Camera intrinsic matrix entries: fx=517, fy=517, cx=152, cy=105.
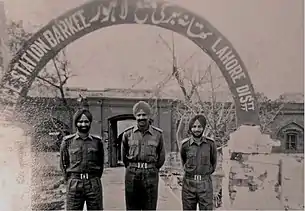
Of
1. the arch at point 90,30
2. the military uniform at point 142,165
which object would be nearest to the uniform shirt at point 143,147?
the military uniform at point 142,165

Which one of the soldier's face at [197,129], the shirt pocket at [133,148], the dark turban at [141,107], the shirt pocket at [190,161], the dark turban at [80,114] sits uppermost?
the dark turban at [141,107]

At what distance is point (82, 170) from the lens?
1.47 meters

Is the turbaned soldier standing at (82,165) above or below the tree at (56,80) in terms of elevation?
below

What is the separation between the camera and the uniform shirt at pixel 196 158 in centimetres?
149

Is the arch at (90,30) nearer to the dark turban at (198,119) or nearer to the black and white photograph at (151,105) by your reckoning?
the black and white photograph at (151,105)

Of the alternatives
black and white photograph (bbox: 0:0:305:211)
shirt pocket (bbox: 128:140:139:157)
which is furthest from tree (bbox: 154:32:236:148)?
shirt pocket (bbox: 128:140:139:157)

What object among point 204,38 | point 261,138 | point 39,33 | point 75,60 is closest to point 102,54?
point 75,60

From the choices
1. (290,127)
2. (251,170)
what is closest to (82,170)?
(251,170)

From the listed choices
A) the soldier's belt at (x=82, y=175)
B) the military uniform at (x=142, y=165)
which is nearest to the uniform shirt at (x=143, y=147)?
the military uniform at (x=142, y=165)

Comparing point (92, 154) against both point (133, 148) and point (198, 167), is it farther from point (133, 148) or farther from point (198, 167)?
point (198, 167)

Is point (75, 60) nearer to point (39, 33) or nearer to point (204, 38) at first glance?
point (39, 33)

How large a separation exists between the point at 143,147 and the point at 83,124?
0.18 m

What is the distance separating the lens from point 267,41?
150 cm

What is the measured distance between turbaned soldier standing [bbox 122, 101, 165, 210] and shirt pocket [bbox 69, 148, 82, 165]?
13cm
